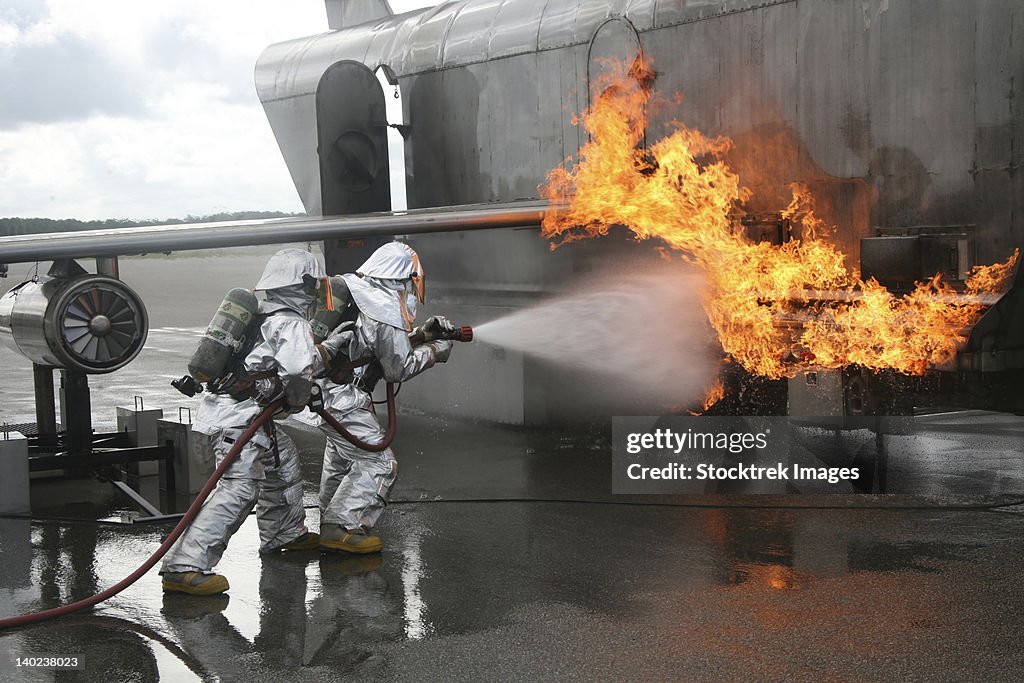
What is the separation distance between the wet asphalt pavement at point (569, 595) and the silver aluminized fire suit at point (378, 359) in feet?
1.13

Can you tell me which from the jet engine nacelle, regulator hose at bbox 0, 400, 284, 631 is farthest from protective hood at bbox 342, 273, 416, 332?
the jet engine nacelle

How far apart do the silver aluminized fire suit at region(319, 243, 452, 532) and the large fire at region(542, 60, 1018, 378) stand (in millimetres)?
2584

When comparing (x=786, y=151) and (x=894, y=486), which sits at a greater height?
(x=786, y=151)

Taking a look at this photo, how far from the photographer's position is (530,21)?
34.6 feet

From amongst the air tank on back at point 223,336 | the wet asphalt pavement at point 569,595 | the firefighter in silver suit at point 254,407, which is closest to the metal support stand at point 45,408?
the wet asphalt pavement at point 569,595

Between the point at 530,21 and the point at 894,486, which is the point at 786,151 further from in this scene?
the point at 530,21

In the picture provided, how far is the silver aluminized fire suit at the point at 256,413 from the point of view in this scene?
19.0ft

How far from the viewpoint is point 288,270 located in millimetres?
6023

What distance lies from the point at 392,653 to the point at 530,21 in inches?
288

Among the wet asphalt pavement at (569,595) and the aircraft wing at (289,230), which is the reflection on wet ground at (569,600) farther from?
the aircraft wing at (289,230)

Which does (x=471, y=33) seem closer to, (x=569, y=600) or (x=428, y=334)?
(x=428, y=334)

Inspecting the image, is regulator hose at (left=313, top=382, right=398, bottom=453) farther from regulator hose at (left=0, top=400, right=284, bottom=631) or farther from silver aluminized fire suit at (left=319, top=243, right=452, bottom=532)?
regulator hose at (left=0, top=400, right=284, bottom=631)

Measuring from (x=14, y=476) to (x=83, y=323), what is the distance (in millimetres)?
1183

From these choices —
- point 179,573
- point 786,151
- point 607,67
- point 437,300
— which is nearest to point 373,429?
point 179,573
